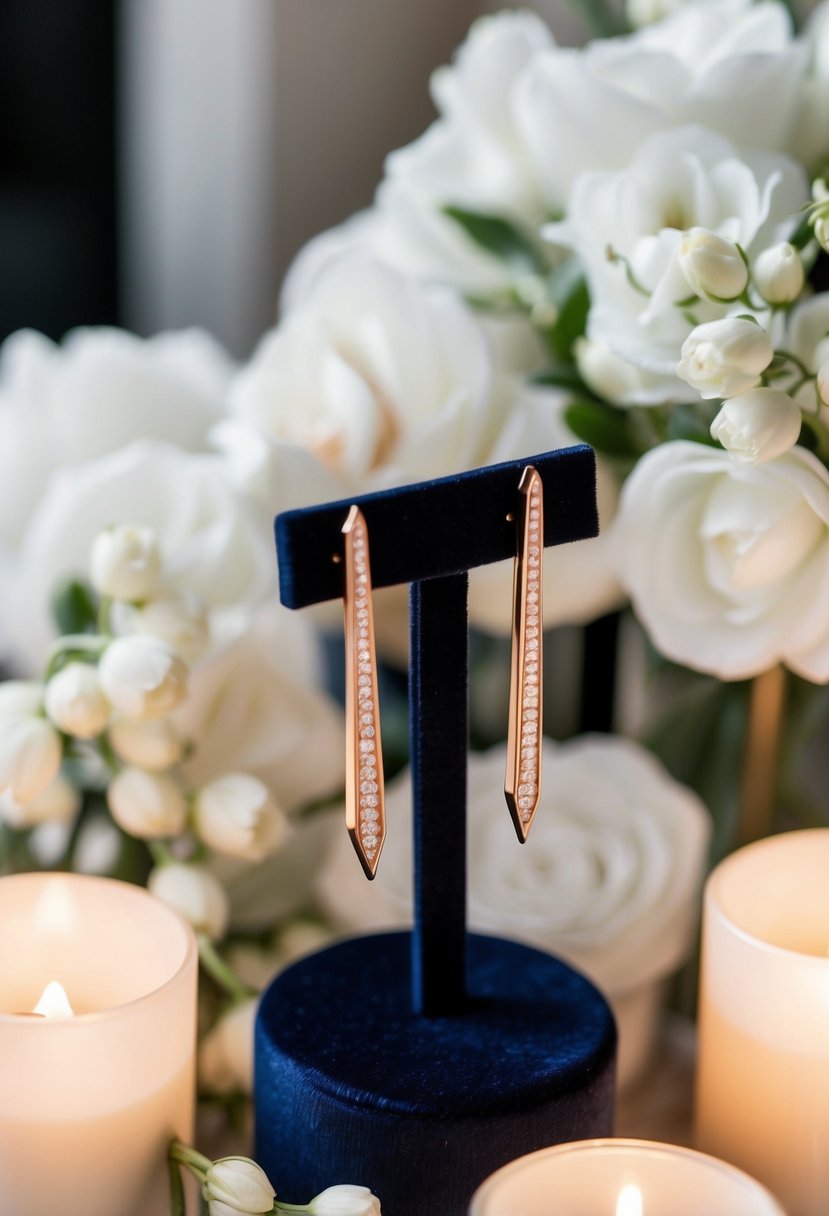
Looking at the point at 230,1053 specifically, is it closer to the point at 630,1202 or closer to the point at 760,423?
the point at 630,1202

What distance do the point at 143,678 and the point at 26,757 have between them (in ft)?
0.16

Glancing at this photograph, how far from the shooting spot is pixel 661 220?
18.4 inches

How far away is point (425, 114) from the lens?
38.6 inches

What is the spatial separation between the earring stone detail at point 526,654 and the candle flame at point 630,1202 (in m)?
0.10

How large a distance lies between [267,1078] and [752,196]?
0.32 meters

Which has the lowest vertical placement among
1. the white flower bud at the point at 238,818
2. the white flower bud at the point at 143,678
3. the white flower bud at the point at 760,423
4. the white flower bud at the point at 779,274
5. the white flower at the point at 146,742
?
the white flower bud at the point at 238,818

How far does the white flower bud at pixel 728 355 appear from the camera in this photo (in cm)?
39

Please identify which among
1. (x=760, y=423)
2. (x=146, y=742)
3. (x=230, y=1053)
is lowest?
(x=230, y=1053)

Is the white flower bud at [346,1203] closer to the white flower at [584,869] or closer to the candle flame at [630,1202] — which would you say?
the candle flame at [630,1202]

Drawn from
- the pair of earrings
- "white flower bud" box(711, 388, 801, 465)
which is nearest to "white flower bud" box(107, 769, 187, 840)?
the pair of earrings

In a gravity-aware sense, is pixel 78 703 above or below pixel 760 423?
below

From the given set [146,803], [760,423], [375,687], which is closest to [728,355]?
[760,423]

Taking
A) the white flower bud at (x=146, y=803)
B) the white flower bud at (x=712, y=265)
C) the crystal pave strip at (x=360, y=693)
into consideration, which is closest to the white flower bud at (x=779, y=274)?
the white flower bud at (x=712, y=265)

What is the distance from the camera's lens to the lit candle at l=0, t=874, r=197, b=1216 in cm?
38
